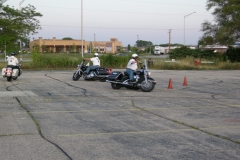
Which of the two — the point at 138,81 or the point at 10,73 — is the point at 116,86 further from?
the point at 10,73

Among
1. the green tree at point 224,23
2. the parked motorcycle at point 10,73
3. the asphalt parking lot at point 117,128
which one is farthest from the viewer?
the green tree at point 224,23

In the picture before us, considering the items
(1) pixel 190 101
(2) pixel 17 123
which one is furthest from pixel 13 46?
(2) pixel 17 123

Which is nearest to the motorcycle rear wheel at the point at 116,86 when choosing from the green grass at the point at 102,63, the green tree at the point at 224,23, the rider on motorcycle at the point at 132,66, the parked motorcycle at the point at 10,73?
the rider on motorcycle at the point at 132,66

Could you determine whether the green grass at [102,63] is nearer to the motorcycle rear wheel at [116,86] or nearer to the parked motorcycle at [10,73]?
the parked motorcycle at [10,73]

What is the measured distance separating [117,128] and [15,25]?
3375cm

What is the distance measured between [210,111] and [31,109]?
5.56 m

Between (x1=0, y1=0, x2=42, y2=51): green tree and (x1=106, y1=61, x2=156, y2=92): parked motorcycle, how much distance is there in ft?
78.6

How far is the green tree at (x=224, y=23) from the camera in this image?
56156mm

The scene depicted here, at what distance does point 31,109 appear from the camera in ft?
38.9

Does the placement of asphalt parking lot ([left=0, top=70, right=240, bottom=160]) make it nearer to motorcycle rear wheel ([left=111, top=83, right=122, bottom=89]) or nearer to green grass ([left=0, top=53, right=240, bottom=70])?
motorcycle rear wheel ([left=111, top=83, right=122, bottom=89])

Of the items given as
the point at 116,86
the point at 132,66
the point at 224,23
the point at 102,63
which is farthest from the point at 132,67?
the point at 224,23

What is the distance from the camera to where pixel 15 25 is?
40375mm

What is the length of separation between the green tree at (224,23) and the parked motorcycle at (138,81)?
40.8 m

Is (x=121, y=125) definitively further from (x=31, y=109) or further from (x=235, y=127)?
(x=31, y=109)
